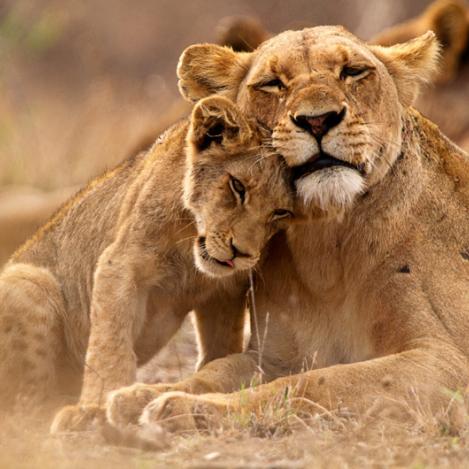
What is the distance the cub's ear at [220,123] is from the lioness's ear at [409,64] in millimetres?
746

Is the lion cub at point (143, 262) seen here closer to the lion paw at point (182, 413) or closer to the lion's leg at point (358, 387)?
the lion paw at point (182, 413)

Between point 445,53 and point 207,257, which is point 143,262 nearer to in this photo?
point 207,257

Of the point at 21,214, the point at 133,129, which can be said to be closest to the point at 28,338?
the point at 21,214

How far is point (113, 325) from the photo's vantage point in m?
5.03

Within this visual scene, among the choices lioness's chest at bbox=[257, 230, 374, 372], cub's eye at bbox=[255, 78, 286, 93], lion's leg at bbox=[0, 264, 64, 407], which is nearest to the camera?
cub's eye at bbox=[255, 78, 286, 93]

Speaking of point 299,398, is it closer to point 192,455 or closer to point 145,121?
point 192,455

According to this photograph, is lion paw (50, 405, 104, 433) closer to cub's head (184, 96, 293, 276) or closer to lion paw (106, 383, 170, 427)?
lion paw (106, 383, 170, 427)

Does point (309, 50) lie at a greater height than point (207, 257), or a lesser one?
greater

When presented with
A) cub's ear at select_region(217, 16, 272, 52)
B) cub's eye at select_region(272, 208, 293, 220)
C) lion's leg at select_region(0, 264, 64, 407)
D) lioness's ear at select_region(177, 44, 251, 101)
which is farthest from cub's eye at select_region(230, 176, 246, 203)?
cub's ear at select_region(217, 16, 272, 52)

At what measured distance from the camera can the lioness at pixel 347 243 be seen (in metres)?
4.60

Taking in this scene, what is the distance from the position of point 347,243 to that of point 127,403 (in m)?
1.10

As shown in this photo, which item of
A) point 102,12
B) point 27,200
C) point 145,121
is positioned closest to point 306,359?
point 27,200

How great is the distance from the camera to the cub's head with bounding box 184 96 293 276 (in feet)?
15.3

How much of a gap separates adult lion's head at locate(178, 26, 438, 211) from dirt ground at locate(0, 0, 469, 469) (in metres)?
Answer: 0.85
